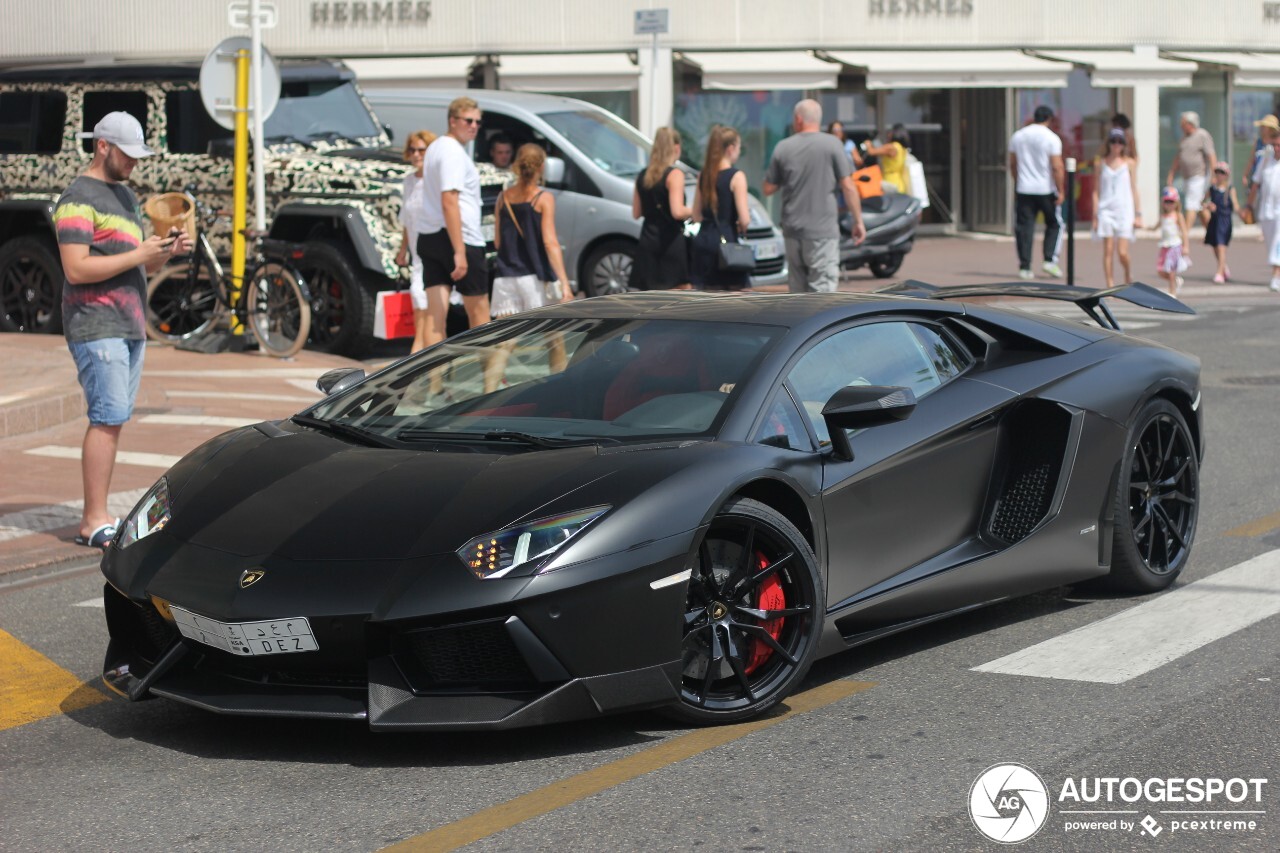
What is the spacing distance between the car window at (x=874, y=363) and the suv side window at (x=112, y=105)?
33.7ft

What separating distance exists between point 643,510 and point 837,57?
79.7ft

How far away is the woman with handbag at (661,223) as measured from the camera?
12445mm

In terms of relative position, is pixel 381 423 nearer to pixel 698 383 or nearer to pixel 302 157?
pixel 698 383

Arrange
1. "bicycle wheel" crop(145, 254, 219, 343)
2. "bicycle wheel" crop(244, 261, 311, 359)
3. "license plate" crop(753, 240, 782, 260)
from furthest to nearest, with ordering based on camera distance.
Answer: "license plate" crop(753, 240, 782, 260) → "bicycle wheel" crop(145, 254, 219, 343) → "bicycle wheel" crop(244, 261, 311, 359)

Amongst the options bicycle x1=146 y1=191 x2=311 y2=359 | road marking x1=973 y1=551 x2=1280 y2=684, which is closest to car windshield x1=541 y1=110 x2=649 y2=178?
bicycle x1=146 y1=191 x2=311 y2=359

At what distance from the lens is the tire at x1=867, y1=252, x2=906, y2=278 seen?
2114 centimetres

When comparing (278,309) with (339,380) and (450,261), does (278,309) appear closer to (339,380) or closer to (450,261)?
(450,261)

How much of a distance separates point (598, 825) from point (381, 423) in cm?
188

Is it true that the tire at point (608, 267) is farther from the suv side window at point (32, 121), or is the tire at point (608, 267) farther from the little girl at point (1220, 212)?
the little girl at point (1220, 212)

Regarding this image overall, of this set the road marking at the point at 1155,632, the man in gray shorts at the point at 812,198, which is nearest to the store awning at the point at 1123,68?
the man in gray shorts at the point at 812,198

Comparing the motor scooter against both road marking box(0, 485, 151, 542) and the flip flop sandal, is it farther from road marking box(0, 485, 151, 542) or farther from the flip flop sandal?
the flip flop sandal

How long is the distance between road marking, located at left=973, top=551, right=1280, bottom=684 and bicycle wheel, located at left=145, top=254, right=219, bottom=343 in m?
Answer: 9.67

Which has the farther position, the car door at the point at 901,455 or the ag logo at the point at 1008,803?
the car door at the point at 901,455

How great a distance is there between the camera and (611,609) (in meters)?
4.61
